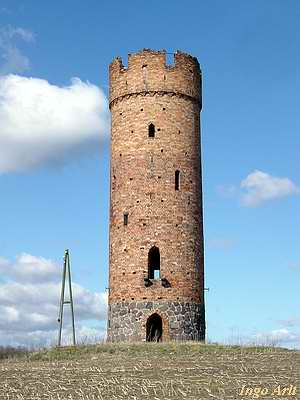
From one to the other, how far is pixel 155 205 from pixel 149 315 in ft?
12.9

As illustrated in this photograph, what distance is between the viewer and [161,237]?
24.6 m

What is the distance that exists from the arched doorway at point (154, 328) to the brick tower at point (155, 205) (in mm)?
36

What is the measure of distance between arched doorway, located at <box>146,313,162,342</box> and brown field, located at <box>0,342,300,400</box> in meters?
3.12

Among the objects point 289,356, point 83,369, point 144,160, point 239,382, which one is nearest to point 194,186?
point 144,160

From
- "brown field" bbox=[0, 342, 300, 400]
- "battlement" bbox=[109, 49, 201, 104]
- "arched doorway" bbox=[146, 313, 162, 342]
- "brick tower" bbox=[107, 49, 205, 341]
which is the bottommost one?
"brown field" bbox=[0, 342, 300, 400]

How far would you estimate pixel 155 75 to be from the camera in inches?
1018

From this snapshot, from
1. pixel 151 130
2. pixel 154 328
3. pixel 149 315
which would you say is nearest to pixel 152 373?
pixel 149 315

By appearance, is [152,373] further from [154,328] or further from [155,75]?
[155,75]

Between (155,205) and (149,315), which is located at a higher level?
(155,205)

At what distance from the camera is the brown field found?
1259 cm

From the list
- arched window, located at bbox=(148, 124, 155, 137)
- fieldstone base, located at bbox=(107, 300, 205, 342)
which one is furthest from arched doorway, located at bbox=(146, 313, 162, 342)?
arched window, located at bbox=(148, 124, 155, 137)

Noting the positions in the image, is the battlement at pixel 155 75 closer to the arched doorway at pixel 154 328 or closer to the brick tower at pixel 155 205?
the brick tower at pixel 155 205

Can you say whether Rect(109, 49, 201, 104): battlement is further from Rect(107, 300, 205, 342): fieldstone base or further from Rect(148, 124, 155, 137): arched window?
Rect(107, 300, 205, 342): fieldstone base

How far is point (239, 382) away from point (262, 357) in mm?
4705
